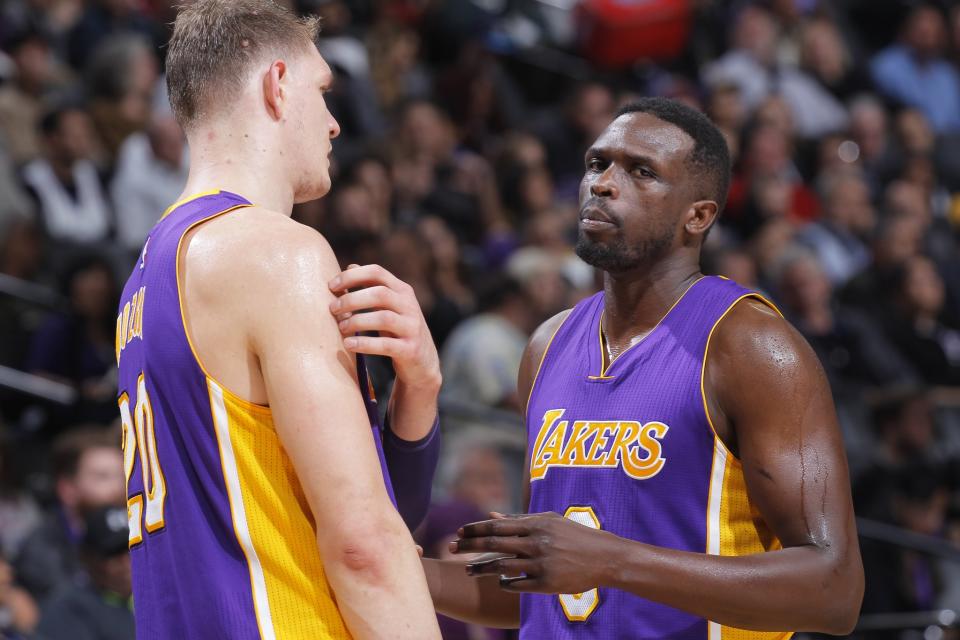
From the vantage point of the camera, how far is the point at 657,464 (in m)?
3.16

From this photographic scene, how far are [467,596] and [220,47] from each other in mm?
1533

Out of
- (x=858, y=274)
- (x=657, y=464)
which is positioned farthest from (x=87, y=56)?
(x=657, y=464)

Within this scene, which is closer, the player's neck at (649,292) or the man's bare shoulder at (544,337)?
the player's neck at (649,292)

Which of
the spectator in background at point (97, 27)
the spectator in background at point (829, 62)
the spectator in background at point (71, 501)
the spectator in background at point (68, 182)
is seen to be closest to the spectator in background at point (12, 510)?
the spectator in background at point (71, 501)

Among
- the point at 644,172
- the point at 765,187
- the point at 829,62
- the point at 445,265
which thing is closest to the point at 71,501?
the point at 445,265

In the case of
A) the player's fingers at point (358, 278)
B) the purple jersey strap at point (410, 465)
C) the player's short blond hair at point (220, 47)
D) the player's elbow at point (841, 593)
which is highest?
the player's short blond hair at point (220, 47)

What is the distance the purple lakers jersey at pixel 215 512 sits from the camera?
253 cm

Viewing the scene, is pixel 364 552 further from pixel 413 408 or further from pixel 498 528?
pixel 413 408

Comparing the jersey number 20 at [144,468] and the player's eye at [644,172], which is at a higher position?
the player's eye at [644,172]

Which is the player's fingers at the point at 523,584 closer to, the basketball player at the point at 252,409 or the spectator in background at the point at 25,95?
the basketball player at the point at 252,409

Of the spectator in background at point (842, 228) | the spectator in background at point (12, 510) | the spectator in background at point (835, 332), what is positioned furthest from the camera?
the spectator in background at point (842, 228)

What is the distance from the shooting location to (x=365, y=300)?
2.54 m

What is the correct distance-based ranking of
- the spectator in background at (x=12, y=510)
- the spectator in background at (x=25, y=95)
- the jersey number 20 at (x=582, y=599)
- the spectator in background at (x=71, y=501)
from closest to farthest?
the jersey number 20 at (x=582, y=599) < the spectator in background at (x=71, y=501) < the spectator in background at (x=12, y=510) < the spectator in background at (x=25, y=95)

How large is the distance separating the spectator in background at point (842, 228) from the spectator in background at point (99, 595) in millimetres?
6485
